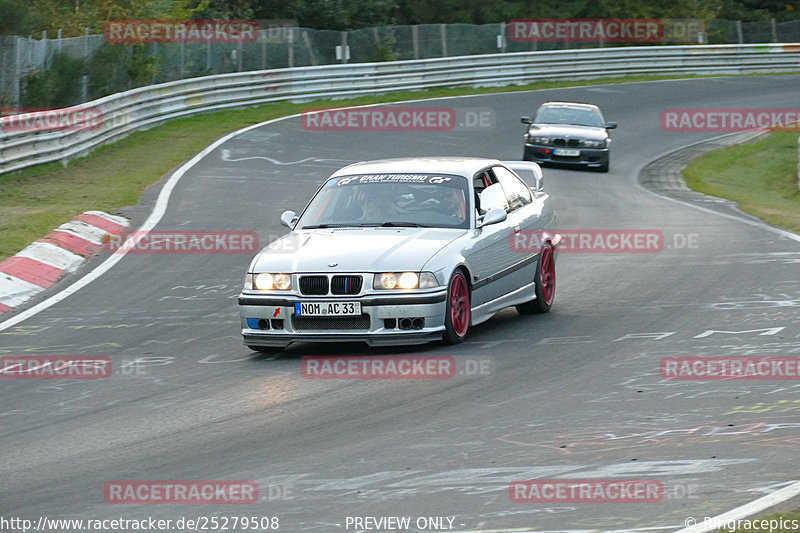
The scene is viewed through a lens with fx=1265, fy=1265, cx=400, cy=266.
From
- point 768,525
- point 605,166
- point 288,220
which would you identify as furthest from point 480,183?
point 605,166

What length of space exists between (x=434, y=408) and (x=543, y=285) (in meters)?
4.13

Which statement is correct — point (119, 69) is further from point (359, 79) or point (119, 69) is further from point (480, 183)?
point (480, 183)

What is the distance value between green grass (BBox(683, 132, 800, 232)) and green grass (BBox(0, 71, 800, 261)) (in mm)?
10168

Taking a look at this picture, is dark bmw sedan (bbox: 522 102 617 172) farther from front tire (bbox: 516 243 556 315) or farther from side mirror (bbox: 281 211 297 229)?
side mirror (bbox: 281 211 297 229)

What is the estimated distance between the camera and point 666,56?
4822 cm

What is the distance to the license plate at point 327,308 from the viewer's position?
31.9 feet

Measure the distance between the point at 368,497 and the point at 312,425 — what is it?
1.64 metres

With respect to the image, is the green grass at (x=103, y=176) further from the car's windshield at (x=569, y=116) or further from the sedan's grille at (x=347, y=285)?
the car's windshield at (x=569, y=116)

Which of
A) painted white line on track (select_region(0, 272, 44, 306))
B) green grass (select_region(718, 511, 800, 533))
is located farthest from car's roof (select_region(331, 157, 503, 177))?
green grass (select_region(718, 511, 800, 533))

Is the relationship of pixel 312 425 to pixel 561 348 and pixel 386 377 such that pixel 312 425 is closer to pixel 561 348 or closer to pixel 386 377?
pixel 386 377

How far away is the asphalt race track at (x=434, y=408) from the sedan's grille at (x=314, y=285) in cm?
61

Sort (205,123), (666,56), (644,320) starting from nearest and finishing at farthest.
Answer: (644,320) < (205,123) < (666,56)

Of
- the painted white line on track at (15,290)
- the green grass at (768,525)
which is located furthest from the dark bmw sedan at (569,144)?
the green grass at (768,525)

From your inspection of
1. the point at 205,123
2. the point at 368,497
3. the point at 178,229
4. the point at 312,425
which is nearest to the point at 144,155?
the point at 205,123
